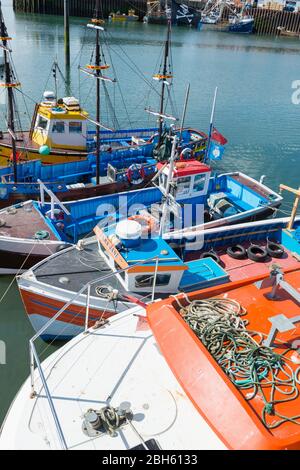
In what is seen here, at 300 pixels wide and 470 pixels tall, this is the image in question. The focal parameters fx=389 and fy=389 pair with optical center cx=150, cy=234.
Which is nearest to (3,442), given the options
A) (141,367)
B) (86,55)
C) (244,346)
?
(141,367)

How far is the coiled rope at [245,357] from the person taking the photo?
21.6ft

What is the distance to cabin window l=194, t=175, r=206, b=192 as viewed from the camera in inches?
635

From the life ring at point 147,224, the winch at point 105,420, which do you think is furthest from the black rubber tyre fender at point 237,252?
the winch at point 105,420

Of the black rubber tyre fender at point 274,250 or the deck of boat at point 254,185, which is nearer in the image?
the black rubber tyre fender at point 274,250

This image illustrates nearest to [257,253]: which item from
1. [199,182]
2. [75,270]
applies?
[199,182]

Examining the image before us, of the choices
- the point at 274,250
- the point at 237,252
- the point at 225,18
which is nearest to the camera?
the point at 237,252

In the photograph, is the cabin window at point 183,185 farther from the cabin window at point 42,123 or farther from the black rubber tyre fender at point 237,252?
the cabin window at point 42,123

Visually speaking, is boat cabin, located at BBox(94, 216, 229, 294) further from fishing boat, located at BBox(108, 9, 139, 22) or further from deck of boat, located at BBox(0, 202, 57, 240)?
fishing boat, located at BBox(108, 9, 139, 22)

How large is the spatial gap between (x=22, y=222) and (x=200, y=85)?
39483 mm

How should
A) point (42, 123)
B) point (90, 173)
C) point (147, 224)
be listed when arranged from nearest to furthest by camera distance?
point (147, 224)
point (42, 123)
point (90, 173)

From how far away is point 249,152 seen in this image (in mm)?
31828

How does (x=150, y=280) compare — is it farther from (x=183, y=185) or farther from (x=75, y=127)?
(x=75, y=127)

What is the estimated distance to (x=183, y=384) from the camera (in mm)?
6953
